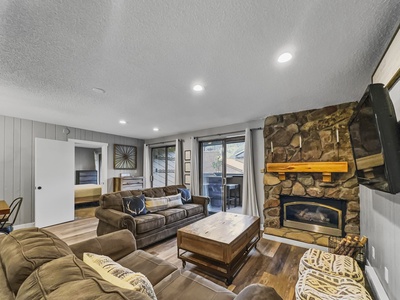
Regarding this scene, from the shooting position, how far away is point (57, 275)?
0.77 m

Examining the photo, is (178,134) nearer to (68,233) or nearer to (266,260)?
(68,233)

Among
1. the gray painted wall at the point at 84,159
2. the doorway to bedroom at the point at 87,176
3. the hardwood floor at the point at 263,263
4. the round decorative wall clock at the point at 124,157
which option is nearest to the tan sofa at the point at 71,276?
the hardwood floor at the point at 263,263

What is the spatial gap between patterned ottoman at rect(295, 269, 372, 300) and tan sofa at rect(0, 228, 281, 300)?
677mm

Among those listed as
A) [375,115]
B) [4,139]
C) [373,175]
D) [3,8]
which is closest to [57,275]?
[3,8]

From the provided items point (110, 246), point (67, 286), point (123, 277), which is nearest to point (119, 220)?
point (110, 246)

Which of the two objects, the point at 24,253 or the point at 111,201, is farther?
the point at 111,201

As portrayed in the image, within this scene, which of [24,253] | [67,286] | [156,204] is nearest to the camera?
[67,286]

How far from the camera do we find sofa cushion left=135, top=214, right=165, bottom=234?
2.95 meters

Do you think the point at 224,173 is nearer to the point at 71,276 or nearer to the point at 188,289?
the point at 188,289

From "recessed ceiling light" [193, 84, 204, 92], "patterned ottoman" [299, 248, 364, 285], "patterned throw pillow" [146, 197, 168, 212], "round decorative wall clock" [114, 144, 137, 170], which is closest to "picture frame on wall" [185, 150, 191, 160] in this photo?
"patterned throw pillow" [146, 197, 168, 212]

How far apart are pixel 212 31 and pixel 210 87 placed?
3.22 ft

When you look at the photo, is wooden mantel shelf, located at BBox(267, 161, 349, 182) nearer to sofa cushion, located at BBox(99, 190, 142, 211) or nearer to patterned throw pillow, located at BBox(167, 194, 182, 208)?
patterned throw pillow, located at BBox(167, 194, 182, 208)

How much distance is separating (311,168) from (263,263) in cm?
170

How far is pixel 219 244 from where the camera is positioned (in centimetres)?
213
